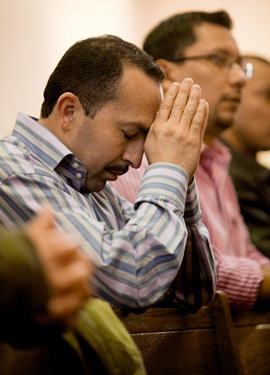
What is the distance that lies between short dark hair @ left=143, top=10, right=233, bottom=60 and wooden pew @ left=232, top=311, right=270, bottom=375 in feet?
3.02

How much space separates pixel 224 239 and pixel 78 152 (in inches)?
34.1

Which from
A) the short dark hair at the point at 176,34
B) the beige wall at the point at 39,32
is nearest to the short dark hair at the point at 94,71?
the short dark hair at the point at 176,34

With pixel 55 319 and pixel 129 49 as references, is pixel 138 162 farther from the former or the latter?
pixel 55 319

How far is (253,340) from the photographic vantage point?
6.28ft

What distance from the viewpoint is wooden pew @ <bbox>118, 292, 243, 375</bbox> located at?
1.35 meters

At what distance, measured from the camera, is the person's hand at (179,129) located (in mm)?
1400

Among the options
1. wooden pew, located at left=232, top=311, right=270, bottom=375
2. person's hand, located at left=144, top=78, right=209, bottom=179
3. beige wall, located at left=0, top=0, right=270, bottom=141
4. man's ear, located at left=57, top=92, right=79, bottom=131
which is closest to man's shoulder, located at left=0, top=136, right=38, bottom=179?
man's ear, located at left=57, top=92, right=79, bottom=131

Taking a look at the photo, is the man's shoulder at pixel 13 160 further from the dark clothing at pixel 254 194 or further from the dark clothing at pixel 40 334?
the dark clothing at pixel 254 194

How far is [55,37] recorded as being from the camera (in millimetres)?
3135

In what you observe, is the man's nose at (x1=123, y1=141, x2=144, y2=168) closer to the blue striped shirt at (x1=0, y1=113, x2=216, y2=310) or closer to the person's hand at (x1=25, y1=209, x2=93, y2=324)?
the blue striped shirt at (x1=0, y1=113, x2=216, y2=310)

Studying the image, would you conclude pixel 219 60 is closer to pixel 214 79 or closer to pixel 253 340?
pixel 214 79

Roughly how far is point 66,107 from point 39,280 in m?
0.90

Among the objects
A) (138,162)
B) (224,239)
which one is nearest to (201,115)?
(138,162)

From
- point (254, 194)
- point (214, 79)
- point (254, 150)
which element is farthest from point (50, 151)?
point (254, 150)
